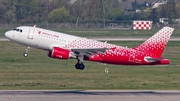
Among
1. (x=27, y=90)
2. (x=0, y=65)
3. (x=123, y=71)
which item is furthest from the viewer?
(x=0, y=65)

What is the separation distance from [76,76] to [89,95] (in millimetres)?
15911

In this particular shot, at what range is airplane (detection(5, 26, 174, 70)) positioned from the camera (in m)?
57.9

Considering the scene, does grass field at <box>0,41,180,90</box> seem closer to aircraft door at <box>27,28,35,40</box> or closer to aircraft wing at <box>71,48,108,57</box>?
aircraft wing at <box>71,48,108,57</box>

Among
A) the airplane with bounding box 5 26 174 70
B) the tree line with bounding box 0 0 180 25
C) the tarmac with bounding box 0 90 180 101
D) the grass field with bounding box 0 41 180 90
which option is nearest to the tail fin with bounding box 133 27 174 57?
the airplane with bounding box 5 26 174 70

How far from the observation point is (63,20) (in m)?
169

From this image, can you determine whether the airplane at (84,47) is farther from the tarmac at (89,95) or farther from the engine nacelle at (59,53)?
the tarmac at (89,95)

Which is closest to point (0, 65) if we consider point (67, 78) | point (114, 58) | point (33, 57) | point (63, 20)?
point (33, 57)

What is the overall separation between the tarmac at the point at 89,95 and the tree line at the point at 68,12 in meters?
104

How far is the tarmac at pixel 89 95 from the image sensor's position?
47.4m

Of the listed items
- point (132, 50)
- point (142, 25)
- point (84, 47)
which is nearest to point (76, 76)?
point (84, 47)

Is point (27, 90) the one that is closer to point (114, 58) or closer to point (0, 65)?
point (114, 58)

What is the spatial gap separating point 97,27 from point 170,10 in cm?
2232

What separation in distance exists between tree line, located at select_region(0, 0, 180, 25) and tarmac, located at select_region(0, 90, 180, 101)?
10350 centimetres

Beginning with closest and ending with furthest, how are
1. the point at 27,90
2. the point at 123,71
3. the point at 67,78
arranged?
the point at 27,90 < the point at 67,78 < the point at 123,71
